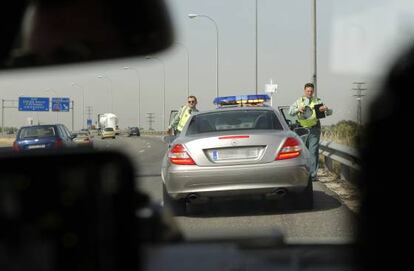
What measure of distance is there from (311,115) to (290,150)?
437 centimetres

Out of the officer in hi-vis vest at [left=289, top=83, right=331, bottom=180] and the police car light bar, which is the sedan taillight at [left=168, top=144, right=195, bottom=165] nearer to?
the officer in hi-vis vest at [left=289, top=83, right=331, bottom=180]

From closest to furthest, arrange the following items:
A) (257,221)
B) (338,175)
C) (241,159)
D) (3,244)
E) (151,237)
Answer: (3,244) < (151,237) < (257,221) < (241,159) < (338,175)

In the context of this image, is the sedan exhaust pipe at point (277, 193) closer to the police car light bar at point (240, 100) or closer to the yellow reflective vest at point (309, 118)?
the yellow reflective vest at point (309, 118)

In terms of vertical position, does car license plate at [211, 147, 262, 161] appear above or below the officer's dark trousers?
above

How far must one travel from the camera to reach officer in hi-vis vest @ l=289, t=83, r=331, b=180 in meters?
12.2

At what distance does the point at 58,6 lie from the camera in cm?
232

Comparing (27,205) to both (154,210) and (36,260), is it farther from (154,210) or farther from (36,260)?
(154,210)

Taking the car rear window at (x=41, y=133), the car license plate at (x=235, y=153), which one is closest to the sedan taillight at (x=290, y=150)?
the car license plate at (x=235, y=153)

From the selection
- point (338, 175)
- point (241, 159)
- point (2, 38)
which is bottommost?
point (338, 175)

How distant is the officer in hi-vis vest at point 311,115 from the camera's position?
12.2m

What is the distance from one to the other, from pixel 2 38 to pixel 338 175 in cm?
1116

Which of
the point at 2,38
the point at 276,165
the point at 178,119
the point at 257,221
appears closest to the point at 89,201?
the point at 2,38

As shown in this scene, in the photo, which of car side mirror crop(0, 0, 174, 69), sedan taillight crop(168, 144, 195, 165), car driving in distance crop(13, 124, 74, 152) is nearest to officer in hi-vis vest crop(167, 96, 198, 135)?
car driving in distance crop(13, 124, 74, 152)

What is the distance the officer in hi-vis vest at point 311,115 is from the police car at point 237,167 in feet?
13.0
